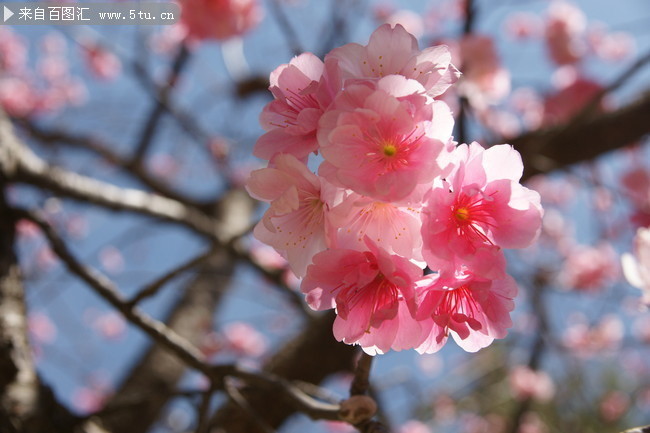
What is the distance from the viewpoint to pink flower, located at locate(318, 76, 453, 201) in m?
0.49

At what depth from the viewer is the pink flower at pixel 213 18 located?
8.05 ft

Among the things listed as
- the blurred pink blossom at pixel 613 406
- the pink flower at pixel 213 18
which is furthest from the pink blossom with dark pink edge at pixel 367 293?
the blurred pink blossom at pixel 613 406

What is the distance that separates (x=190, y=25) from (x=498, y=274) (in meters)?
2.34

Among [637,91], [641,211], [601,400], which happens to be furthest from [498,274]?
[601,400]

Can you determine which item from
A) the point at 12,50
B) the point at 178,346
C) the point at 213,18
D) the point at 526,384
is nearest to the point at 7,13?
the point at 213,18

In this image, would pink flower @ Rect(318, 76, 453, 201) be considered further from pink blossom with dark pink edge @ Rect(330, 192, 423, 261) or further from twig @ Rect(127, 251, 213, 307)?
twig @ Rect(127, 251, 213, 307)

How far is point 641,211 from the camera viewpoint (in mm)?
1495

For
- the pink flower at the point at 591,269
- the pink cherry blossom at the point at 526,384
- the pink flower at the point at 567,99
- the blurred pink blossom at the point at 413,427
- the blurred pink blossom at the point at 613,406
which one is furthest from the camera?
the blurred pink blossom at the point at 613,406

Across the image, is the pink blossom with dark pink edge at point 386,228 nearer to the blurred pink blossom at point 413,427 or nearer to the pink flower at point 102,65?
the blurred pink blossom at point 413,427

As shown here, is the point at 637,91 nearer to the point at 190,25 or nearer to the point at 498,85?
the point at 498,85

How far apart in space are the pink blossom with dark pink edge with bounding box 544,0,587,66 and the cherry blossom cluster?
3304 mm

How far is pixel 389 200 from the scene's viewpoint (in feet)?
1.59

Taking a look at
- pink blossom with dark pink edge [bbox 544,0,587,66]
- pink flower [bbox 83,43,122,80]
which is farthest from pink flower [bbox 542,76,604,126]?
pink flower [bbox 83,43,122,80]

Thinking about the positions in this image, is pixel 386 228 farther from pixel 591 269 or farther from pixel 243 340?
pixel 591 269
